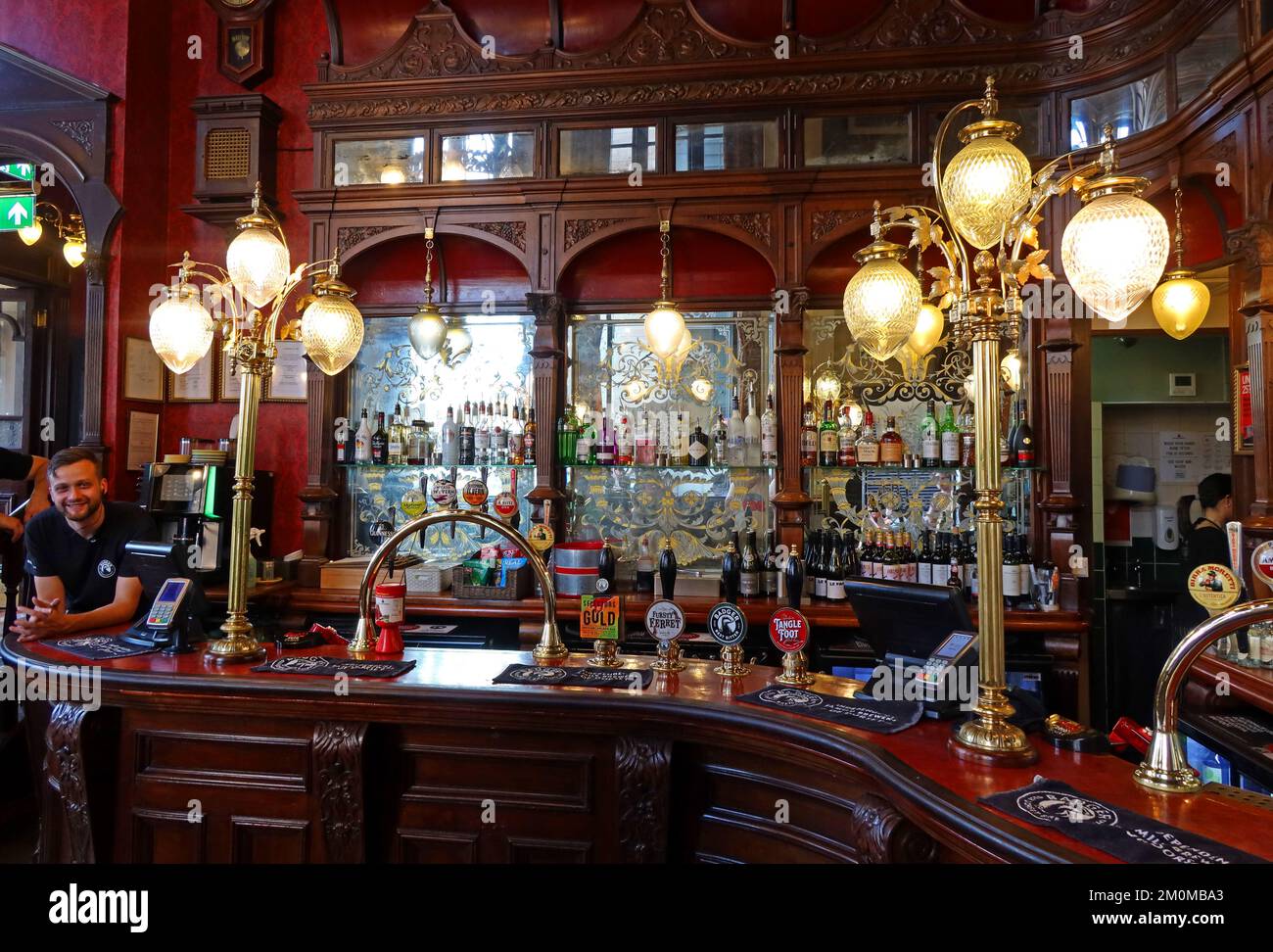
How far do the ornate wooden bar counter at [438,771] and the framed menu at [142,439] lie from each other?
2655 millimetres

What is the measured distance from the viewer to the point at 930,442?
4.19 metres

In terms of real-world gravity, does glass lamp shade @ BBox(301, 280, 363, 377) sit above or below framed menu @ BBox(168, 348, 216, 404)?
below

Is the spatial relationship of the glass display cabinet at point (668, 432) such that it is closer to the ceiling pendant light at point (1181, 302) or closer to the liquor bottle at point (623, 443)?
the liquor bottle at point (623, 443)

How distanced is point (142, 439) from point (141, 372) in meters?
0.41

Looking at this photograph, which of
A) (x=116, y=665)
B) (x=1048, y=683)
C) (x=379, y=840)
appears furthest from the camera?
(x=1048, y=683)

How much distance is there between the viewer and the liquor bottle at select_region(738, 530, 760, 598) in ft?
13.6

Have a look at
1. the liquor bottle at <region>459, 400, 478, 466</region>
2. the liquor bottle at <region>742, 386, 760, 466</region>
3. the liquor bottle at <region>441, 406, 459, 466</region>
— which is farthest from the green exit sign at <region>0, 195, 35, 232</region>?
the liquor bottle at <region>742, 386, 760, 466</region>

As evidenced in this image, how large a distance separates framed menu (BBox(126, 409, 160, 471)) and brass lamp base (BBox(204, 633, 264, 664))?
2.88 meters

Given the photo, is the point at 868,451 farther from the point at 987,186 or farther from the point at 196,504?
the point at 196,504

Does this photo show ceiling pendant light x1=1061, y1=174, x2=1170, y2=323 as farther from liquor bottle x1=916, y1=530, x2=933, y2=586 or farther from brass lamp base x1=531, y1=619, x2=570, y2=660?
liquor bottle x1=916, y1=530, x2=933, y2=586
